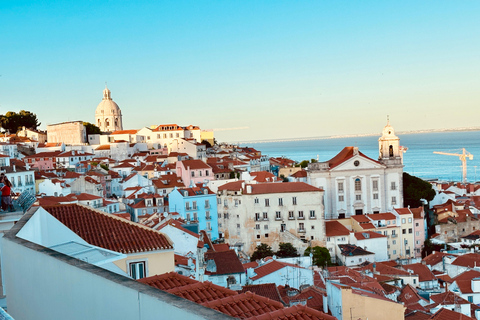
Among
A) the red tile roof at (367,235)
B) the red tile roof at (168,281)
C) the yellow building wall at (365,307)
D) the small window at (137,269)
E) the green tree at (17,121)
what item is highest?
the green tree at (17,121)

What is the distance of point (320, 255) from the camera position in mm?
29594

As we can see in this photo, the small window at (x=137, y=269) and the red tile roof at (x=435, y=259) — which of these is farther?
the red tile roof at (x=435, y=259)

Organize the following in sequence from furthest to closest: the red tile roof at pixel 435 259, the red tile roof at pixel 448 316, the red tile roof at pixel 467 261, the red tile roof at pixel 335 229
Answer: the red tile roof at pixel 335 229 < the red tile roof at pixel 435 259 < the red tile roof at pixel 467 261 < the red tile roof at pixel 448 316

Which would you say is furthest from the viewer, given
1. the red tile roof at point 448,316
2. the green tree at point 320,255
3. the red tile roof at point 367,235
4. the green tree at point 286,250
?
the red tile roof at point 367,235

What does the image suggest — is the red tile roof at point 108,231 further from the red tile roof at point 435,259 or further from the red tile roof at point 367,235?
the red tile roof at point 367,235

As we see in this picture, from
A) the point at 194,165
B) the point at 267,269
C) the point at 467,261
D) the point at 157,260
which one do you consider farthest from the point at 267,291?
the point at 194,165

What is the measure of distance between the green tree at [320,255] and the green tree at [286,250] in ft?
3.52

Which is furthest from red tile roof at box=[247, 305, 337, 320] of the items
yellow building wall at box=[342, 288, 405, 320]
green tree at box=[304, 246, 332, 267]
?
green tree at box=[304, 246, 332, 267]

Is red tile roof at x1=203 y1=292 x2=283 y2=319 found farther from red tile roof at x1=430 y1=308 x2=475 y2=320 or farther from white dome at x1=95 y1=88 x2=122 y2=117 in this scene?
white dome at x1=95 y1=88 x2=122 y2=117

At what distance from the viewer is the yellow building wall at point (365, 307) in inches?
492

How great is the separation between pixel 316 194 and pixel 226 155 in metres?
33.0

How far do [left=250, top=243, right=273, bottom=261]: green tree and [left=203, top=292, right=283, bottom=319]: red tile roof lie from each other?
27024mm

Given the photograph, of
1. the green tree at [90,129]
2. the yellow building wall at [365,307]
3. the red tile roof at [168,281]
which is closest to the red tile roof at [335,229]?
the yellow building wall at [365,307]

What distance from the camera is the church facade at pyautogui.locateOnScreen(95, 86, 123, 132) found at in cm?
8638
